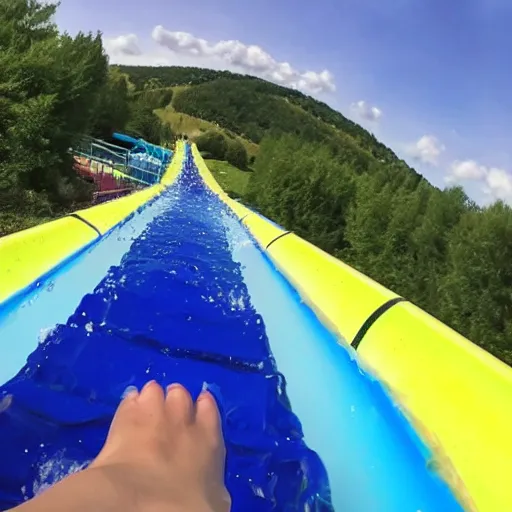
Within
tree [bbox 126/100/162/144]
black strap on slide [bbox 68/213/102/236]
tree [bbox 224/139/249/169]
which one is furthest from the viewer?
tree [bbox 224/139/249/169]

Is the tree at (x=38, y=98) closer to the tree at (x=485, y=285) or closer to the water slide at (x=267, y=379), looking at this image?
the water slide at (x=267, y=379)

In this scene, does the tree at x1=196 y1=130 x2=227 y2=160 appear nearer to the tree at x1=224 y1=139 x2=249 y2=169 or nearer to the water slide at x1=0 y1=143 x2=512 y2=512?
the tree at x1=224 y1=139 x2=249 y2=169

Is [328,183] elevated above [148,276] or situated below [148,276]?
above

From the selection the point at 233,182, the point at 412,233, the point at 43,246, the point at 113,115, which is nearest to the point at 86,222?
the point at 43,246

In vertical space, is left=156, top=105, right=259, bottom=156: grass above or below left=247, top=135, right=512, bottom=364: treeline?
above

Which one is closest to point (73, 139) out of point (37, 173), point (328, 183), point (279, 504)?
point (37, 173)

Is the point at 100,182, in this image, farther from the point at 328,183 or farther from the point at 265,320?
the point at 265,320

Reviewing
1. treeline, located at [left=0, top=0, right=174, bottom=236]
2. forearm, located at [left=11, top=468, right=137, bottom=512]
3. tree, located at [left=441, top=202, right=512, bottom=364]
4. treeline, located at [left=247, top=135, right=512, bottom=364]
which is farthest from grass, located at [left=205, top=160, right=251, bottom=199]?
forearm, located at [left=11, top=468, right=137, bottom=512]
